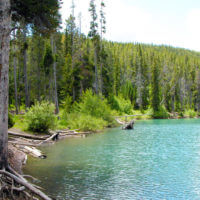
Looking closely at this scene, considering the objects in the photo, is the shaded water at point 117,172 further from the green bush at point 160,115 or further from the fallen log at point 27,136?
the green bush at point 160,115

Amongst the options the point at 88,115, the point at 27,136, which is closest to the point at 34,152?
the point at 27,136

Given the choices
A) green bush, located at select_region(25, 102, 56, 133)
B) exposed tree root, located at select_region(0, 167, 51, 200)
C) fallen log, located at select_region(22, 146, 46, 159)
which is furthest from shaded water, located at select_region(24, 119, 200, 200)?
green bush, located at select_region(25, 102, 56, 133)

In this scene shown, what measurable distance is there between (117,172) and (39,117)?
12714mm

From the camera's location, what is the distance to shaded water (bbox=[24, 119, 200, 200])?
11.5 m

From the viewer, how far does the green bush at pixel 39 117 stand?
83.8ft

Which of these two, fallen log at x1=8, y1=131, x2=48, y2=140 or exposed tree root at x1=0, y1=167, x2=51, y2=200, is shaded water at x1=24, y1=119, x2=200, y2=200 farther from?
exposed tree root at x1=0, y1=167, x2=51, y2=200

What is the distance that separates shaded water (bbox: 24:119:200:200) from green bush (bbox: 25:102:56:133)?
390cm

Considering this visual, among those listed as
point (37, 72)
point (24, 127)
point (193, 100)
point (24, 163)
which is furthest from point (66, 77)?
point (193, 100)

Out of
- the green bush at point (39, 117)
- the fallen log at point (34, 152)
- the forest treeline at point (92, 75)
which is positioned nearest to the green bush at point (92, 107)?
the forest treeline at point (92, 75)

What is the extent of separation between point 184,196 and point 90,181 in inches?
169

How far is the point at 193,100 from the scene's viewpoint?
98.8m

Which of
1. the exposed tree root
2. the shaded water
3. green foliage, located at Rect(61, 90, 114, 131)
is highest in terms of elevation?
green foliage, located at Rect(61, 90, 114, 131)

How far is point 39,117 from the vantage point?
84.3ft

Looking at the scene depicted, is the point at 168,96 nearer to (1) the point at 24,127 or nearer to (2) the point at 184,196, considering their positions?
(1) the point at 24,127
